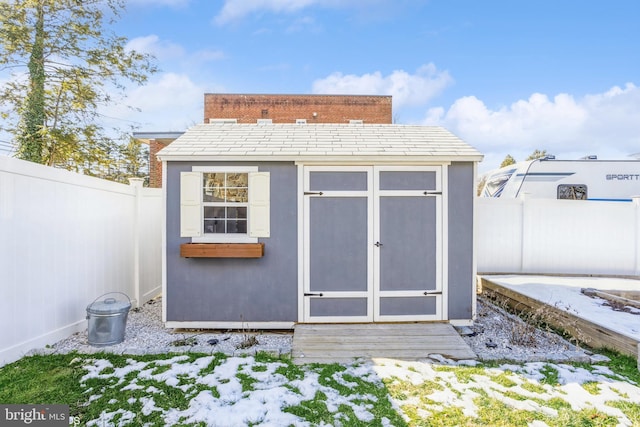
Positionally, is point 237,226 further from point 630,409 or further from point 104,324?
point 630,409

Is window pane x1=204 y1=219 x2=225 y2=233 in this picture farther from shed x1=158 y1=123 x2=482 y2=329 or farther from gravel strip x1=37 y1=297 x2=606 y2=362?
gravel strip x1=37 y1=297 x2=606 y2=362

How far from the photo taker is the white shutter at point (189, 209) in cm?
457

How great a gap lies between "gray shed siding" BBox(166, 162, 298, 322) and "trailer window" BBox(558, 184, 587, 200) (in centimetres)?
749

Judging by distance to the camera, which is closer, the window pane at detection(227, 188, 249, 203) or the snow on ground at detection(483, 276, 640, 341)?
the snow on ground at detection(483, 276, 640, 341)

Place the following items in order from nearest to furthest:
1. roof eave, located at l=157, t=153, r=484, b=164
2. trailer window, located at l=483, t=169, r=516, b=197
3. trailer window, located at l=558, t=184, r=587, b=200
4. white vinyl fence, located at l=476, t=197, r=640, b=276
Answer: roof eave, located at l=157, t=153, r=484, b=164 < white vinyl fence, located at l=476, t=197, r=640, b=276 < trailer window, located at l=558, t=184, r=587, b=200 < trailer window, located at l=483, t=169, r=516, b=197

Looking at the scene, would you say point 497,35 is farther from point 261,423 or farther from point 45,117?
point 45,117

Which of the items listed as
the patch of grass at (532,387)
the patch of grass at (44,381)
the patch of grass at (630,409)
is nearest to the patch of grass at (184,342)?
the patch of grass at (44,381)

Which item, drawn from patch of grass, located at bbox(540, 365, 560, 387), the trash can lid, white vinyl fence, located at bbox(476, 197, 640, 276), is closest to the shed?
the trash can lid

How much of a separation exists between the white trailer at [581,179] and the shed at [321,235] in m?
5.09

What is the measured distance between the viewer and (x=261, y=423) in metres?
2.51

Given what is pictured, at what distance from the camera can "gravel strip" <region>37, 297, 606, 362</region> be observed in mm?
3768

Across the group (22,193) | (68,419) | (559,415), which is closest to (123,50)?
(22,193)

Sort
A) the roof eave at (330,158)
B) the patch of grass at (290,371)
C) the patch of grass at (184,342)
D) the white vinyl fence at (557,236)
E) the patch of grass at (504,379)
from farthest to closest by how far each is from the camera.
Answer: the white vinyl fence at (557,236) < the roof eave at (330,158) < the patch of grass at (184,342) < the patch of grass at (290,371) < the patch of grass at (504,379)

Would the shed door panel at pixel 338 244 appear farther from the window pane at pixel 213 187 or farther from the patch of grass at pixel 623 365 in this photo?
the patch of grass at pixel 623 365
